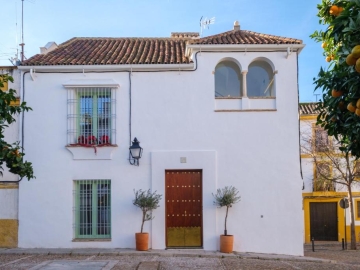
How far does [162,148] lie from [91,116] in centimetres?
226

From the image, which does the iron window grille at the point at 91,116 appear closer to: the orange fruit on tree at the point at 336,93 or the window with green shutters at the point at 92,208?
the window with green shutters at the point at 92,208

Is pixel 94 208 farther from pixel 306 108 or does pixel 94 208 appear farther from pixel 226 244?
pixel 306 108

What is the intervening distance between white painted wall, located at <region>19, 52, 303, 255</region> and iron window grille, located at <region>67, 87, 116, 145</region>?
213 mm

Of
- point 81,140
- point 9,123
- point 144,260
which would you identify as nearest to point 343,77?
point 9,123

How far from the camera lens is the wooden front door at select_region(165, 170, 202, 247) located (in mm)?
12641

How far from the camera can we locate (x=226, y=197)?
12.2 metres

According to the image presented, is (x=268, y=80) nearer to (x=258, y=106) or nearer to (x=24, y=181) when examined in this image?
(x=258, y=106)

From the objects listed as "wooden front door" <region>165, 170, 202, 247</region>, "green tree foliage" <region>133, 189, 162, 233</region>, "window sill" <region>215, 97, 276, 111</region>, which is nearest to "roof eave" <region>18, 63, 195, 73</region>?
"window sill" <region>215, 97, 276, 111</region>

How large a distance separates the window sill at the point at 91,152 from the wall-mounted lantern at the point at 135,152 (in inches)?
20.0

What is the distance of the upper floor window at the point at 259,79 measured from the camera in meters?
13.4

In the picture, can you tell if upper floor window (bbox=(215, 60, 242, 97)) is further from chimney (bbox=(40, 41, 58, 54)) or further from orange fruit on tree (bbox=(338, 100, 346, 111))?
orange fruit on tree (bbox=(338, 100, 346, 111))

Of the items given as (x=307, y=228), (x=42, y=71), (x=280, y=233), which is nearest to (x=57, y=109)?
(x=42, y=71)

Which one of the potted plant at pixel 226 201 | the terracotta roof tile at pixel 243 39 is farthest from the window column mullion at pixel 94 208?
the terracotta roof tile at pixel 243 39

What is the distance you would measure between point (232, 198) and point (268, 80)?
12.4ft
